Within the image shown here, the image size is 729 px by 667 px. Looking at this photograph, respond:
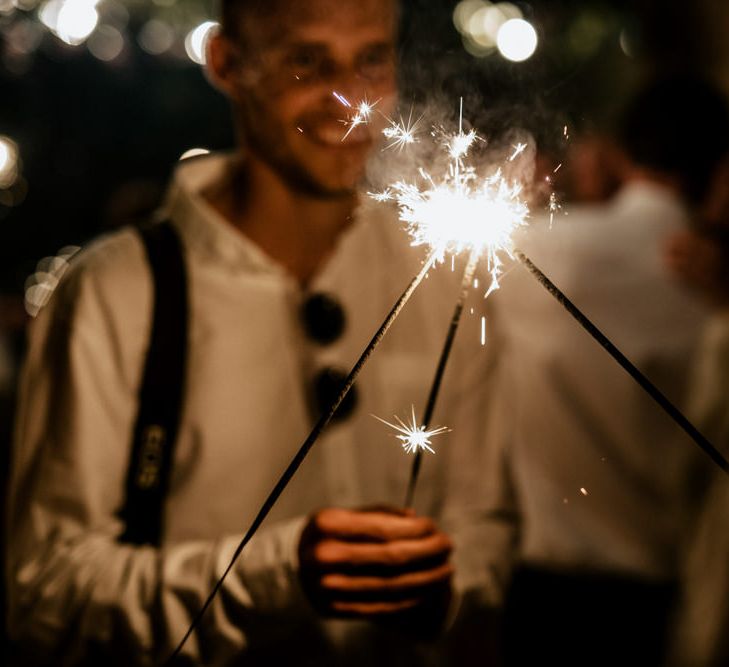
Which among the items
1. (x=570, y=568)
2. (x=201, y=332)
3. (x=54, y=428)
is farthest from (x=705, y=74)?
(x=54, y=428)

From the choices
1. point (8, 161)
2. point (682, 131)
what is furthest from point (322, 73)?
point (8, 161)

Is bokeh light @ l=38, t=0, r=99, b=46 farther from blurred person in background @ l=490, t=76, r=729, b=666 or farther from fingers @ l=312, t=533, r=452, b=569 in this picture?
fingers @ l=312, t=533, r=452, b=569

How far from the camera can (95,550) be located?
1.31m

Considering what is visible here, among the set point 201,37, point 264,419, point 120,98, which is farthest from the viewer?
point 120,98

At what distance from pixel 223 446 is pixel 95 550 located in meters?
0.31

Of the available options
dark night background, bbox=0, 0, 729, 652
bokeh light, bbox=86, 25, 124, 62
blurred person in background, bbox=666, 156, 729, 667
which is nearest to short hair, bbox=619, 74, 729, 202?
blurred person in background, bbox=666, 156, 729, 667

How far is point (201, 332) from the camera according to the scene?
1.51 metres

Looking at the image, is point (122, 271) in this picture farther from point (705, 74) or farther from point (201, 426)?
point (705, 74)

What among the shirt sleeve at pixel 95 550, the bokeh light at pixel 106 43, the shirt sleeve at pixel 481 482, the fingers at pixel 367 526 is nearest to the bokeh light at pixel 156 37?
the bokeh light at pixel 106 43

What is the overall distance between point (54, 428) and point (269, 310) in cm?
50

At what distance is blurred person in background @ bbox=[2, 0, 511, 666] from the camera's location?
120cm

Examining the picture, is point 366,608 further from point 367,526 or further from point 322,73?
point 322,73

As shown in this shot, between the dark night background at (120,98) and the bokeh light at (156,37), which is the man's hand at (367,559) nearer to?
the dark night background at (120,98)

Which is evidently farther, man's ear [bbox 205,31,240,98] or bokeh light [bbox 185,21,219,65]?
bokeh light [bbox 185,21,219,65]
